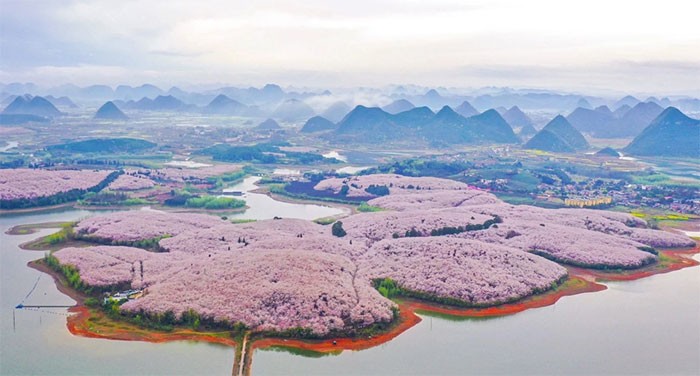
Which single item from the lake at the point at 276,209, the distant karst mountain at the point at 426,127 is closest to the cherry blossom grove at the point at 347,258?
the lake at the point at 276,209

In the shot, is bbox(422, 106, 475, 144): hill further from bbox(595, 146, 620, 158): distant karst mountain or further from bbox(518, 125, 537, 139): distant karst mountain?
bbox(595, 146, 620, 158): distant karst mountain

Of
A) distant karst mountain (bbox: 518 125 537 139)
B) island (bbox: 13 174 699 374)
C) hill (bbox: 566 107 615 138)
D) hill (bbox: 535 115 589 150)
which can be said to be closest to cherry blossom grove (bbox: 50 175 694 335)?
island (bbox: 13 174 699 374)

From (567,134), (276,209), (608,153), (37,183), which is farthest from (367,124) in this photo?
(37,183)

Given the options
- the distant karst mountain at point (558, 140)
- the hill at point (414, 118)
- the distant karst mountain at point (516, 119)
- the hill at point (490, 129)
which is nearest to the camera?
the distant karst mountain at point (558, 140)

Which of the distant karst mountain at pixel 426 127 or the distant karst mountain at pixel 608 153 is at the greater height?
the distant karst mountain at pixel 426 127

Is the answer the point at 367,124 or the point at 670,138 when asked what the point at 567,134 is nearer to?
the point at 670,138

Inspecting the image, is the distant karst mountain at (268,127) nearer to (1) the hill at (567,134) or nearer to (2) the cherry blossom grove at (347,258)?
(1) the hill at (567,134)
